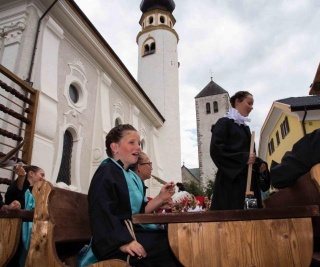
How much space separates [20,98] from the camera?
22.0ft

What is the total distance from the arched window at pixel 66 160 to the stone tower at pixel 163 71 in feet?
31.2

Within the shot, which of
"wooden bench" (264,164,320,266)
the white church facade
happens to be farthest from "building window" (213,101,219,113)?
"wooden bench" (264,164,320,266)

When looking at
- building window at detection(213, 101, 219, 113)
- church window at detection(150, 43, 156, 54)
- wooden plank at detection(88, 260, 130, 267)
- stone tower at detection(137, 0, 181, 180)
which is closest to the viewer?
wooden plank at detection(88, 260, 130, 267)

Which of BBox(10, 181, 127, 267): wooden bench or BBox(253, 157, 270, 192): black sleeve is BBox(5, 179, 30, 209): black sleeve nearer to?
BBox(10, 181, 127, 267): wooden bench

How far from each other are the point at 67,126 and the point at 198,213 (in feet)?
27.9

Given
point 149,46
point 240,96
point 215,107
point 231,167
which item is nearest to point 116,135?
point 231,167

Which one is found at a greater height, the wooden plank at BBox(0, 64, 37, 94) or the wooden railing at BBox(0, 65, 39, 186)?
the wooden plank at BBox(0, 64, 37, 94)

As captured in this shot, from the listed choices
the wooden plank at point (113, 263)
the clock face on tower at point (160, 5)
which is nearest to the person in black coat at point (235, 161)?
the wooden plank at point (113, 263)

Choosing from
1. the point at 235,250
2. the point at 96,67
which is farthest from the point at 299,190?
the point at 96,67

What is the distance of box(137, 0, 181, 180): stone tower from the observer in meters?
20.0

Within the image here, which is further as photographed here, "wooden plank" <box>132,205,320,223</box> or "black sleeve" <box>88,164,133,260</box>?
"black sleeve" <box>88,164,133,260</box>

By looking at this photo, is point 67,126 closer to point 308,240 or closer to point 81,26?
point 81,26

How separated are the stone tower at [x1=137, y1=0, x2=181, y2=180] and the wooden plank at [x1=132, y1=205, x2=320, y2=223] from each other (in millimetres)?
17124

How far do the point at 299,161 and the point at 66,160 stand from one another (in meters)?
8.66
